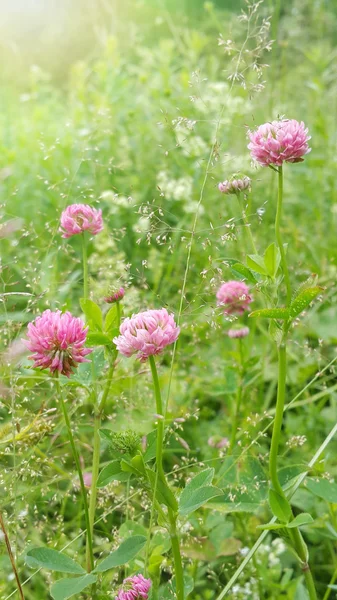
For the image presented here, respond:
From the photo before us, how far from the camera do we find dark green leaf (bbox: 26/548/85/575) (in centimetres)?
79

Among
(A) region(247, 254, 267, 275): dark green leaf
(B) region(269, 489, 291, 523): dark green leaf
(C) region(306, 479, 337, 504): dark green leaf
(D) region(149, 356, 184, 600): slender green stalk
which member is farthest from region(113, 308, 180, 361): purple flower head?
(C) region(306, 479, 337, 504): dark green leaf

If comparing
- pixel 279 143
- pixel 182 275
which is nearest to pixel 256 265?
pixel 279 143

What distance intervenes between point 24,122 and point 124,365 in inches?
115

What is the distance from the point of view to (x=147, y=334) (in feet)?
2.49

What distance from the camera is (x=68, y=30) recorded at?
8.73 m

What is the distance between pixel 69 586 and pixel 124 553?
72 millimetres

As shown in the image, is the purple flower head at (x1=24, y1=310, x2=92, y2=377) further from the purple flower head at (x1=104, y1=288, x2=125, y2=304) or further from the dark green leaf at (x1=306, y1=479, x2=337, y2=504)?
the dark green leaf at (x1=306, y1=479, x2=337, y2=504)

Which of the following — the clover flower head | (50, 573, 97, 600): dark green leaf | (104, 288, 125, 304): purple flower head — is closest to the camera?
(50, 573, 97, 600): dark green leaf

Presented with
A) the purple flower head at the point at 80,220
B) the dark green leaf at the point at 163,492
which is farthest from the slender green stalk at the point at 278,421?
the purple flower head at the point at 80,220

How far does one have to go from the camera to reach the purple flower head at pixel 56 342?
0.78m

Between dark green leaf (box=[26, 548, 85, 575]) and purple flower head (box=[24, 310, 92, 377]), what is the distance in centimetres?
22

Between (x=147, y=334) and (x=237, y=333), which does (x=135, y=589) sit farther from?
(x=237, y=333)

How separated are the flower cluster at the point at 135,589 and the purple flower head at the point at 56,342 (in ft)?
0.83

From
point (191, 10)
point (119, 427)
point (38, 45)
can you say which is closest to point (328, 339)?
point (119, 427)
